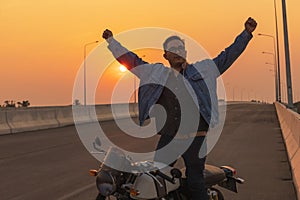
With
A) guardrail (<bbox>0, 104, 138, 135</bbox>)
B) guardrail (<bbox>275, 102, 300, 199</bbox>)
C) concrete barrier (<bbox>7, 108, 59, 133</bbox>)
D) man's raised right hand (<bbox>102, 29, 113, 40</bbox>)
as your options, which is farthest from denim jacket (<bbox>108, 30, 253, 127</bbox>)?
concrete barrier (<bbox>7, 108, 59, 133</bbox>)

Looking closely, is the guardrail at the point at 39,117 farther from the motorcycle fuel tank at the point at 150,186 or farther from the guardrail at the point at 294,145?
the motorcycle fuel tank at the point at 150,186

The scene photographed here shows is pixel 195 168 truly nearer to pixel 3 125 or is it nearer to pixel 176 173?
pixel 176 173

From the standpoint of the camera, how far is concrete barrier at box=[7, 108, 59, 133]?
23784 mm

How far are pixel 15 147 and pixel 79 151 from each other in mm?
2564

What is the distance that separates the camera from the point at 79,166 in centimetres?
1189

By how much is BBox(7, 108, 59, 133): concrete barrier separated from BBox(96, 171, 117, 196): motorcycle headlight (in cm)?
2015

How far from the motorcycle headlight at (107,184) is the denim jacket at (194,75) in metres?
0.74

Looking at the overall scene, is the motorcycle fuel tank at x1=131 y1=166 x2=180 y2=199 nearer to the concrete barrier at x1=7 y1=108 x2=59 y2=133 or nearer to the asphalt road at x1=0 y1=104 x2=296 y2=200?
the asphalt road at x1=0 y1=104 x2=296 y2=200

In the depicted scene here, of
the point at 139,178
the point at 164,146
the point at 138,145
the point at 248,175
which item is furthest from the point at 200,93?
the point at 138,145

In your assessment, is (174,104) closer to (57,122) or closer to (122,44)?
(122,44)

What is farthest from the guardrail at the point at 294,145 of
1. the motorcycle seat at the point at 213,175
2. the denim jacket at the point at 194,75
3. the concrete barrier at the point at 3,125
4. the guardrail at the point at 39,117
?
the concrete barrier at the point at 3,125

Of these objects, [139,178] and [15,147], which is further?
[15,147]

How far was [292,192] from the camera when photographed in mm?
8641

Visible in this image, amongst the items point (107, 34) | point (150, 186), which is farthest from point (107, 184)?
point (107, 34)
